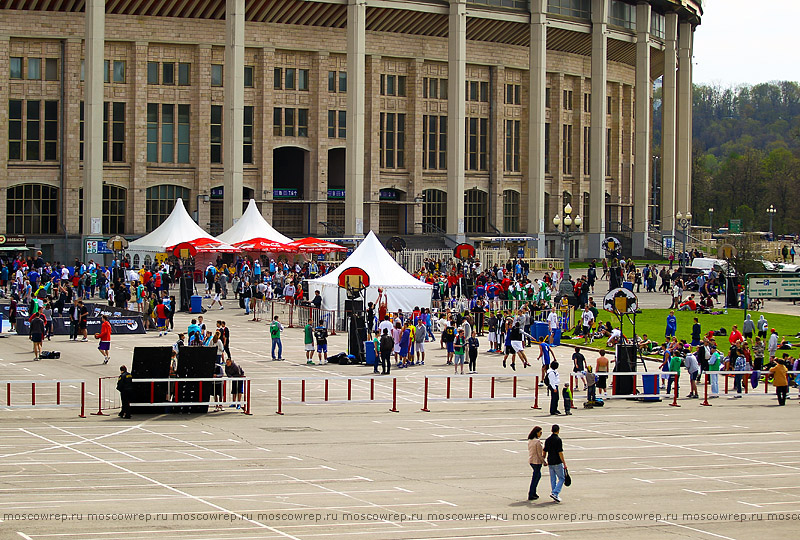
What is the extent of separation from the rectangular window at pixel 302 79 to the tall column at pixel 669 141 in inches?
1312

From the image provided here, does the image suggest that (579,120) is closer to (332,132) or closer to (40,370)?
(332,132)

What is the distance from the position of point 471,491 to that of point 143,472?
5.58m

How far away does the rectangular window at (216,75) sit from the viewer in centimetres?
7650

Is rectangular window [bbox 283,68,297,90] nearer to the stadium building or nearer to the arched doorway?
the stadium building

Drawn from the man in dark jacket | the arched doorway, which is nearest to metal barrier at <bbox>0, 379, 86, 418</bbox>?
the man in dark jacket

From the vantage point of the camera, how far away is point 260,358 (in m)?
36.9

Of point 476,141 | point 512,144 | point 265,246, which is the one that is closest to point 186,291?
point 265,246

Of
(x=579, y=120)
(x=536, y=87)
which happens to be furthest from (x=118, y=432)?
(x=579, y=120)

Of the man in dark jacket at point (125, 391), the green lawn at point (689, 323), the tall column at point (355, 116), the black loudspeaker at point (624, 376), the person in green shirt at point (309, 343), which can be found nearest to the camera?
the man in dark jacket at point (125, 391)

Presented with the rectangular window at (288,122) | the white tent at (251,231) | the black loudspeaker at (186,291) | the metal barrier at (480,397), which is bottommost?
the metal barrier at (480,397)

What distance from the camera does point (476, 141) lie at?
87188mm

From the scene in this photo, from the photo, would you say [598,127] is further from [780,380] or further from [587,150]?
[780,380]
